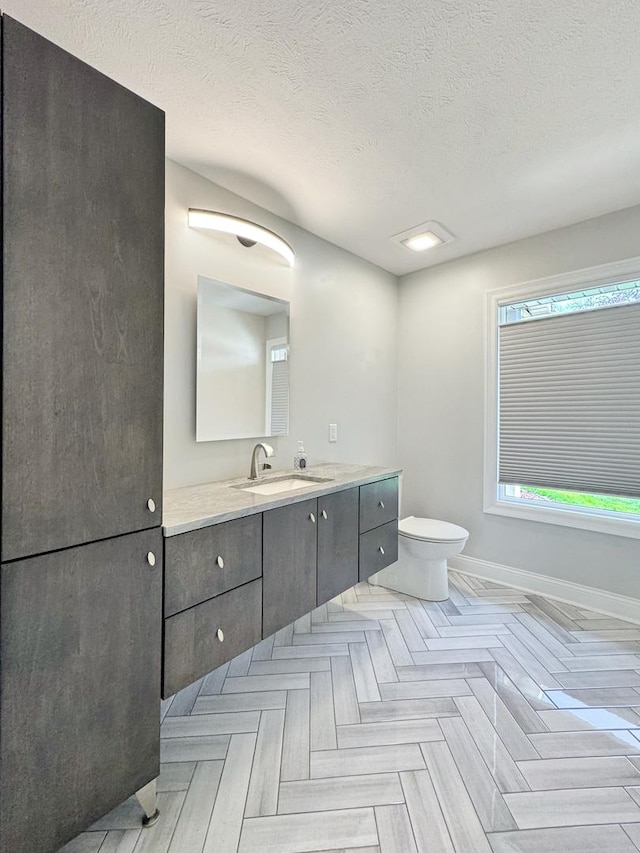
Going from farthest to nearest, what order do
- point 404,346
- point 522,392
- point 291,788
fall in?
point 404,346 < point 522,392 < point 291,788

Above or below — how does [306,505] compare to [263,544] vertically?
above

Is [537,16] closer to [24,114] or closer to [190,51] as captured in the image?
[190,51]

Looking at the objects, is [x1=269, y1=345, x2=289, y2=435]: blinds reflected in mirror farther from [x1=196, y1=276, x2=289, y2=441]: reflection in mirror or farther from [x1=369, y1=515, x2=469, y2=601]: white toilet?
[x1=369, y1=515, x2=469, y2=601]: white toilet

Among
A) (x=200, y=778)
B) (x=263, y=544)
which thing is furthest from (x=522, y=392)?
(x=200, y=778)

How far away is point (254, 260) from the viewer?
7.43ft

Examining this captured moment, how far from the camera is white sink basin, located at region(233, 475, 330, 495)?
208cm

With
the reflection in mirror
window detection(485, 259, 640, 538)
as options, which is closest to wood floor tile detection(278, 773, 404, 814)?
the reflection in mirror

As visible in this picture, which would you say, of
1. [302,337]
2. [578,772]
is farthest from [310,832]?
[302,337]

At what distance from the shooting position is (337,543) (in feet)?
6.56

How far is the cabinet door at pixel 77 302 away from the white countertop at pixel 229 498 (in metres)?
0.16

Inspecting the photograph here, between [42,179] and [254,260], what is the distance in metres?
1.40

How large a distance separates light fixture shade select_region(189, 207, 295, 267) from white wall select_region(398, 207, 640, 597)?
1.61m

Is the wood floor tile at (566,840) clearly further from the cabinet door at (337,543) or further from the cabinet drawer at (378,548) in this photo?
the cabinet drawer at (378,548)

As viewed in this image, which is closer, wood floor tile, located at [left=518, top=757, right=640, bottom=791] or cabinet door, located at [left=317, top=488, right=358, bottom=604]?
wood floor tile, located at [left=518, top=757, right=640, bottom=791]
